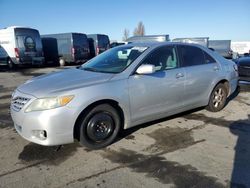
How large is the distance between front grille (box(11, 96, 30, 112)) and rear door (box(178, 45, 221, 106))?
2.86 metres

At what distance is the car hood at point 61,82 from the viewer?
3.63 metres

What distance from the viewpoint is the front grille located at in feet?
11.9

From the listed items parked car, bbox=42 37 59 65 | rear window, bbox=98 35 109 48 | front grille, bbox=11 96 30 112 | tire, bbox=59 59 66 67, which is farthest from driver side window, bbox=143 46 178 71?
rear window, bbox=98 35 109 48

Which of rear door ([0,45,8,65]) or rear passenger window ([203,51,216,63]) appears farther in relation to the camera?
rear door ([0,45,8,65])

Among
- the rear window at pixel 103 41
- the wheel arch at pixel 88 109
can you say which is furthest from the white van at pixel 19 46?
the wheel arch at pixel 88 109

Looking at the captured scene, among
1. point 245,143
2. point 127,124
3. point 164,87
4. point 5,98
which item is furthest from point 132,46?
point 5,98

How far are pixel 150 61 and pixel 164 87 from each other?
52 centimetres

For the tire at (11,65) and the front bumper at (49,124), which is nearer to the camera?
the front bumper at (49,124)

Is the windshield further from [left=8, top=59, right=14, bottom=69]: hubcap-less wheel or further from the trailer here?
the trailer

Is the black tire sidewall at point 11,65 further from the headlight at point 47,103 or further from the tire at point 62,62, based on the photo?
the headlight at point 47,103

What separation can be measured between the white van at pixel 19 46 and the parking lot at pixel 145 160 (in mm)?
12576

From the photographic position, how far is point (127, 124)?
424 cm

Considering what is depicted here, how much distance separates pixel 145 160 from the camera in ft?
11.8

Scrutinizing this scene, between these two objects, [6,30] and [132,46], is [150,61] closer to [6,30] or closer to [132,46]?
[132,46]
